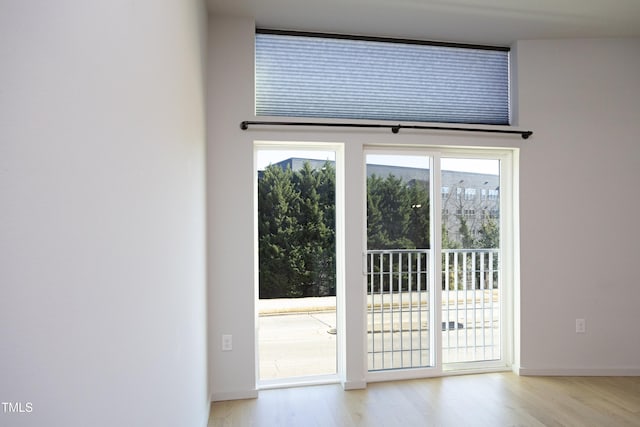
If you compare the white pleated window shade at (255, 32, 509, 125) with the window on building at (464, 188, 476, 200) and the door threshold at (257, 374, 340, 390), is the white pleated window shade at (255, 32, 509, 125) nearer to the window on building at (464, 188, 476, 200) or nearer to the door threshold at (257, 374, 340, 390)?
the window on building at (464, 188, 476, 200)

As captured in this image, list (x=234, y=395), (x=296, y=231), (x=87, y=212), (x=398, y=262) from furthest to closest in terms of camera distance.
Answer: (x=398, y=262), (x=296, y=231), (x=234, y=395), (x=87, y=212)

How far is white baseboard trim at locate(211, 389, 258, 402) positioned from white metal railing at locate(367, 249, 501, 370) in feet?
3.23

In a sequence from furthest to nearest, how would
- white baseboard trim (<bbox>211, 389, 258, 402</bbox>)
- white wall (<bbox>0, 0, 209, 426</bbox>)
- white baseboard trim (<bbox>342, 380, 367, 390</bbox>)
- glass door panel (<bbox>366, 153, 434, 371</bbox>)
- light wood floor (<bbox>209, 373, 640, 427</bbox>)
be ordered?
glass door panel (<bbox>366, 153, 434, 371</bbox>) → white baseboard trim (<bbox>342, 380, 367, 390</bbox>) → white baseboard trim (<bbox>211, 389, 258, 402</bbox>) → light wood floor (<bbox>209, 373, 640, 427</bbox>) → white wall (<bbox>0, 0, 209, 426</bbox>)

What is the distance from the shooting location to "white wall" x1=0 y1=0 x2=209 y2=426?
0.60 meters

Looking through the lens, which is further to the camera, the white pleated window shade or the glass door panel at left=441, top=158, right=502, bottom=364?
the glass door panel at left=441, top=158, right=502, bottom=364

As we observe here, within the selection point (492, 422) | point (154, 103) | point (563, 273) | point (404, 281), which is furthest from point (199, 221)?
point (563, 273)

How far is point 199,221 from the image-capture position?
2.57 m

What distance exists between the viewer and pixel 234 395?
3090 millimetres

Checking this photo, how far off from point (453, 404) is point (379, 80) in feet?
8.41

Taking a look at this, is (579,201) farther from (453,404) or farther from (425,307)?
(453,404)

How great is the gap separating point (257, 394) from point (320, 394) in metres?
0.48

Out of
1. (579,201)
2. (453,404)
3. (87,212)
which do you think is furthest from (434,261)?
(87,212)

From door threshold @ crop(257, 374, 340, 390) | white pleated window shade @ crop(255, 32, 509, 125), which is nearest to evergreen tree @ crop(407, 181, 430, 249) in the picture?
white pleated window shade @ crop(255, 32, 509, 125)

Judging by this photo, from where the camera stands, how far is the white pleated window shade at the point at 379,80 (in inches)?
129
